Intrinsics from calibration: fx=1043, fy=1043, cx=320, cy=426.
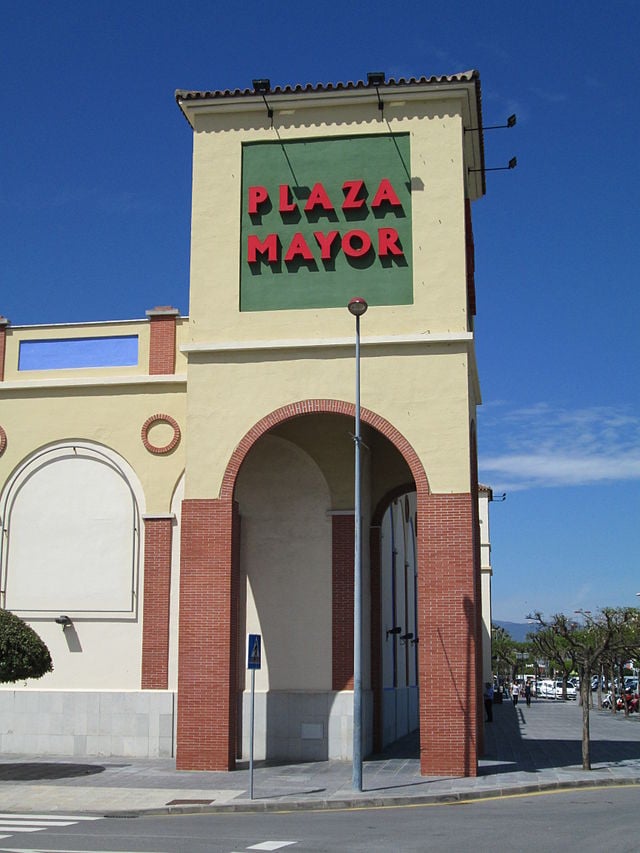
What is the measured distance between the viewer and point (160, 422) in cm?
2548

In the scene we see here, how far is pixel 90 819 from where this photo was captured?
16203mm

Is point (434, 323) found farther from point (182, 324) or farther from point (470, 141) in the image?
point (182, 324)

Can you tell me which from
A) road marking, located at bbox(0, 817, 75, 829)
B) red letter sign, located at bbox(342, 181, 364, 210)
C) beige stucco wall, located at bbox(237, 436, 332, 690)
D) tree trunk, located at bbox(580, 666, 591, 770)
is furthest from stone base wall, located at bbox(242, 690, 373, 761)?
red letter sign, located at bbox(342, 181, 364, 210)

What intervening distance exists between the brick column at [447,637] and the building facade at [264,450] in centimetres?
4

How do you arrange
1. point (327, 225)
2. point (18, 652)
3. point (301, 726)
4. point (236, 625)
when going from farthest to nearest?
point (301, 726)
point (327, 225)
point (236, 625)
point (18, 652)

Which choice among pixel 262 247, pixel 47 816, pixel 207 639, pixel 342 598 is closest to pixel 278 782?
pixel 207 639

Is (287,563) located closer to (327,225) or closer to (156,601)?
(156,601)

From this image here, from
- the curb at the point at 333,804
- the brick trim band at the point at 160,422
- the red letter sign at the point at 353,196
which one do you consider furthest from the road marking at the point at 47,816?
the red letter sign at the point at 353,196

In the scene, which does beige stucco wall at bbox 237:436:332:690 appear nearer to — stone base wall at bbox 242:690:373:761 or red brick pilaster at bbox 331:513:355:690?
red brick pilaster at bbox 331:513:355:690

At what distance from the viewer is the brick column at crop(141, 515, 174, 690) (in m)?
24.1

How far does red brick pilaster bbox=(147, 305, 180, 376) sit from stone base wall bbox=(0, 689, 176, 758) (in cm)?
779

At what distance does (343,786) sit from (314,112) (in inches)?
563


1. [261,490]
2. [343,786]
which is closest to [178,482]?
[261,490]

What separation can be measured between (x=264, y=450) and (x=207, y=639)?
5577 mm
